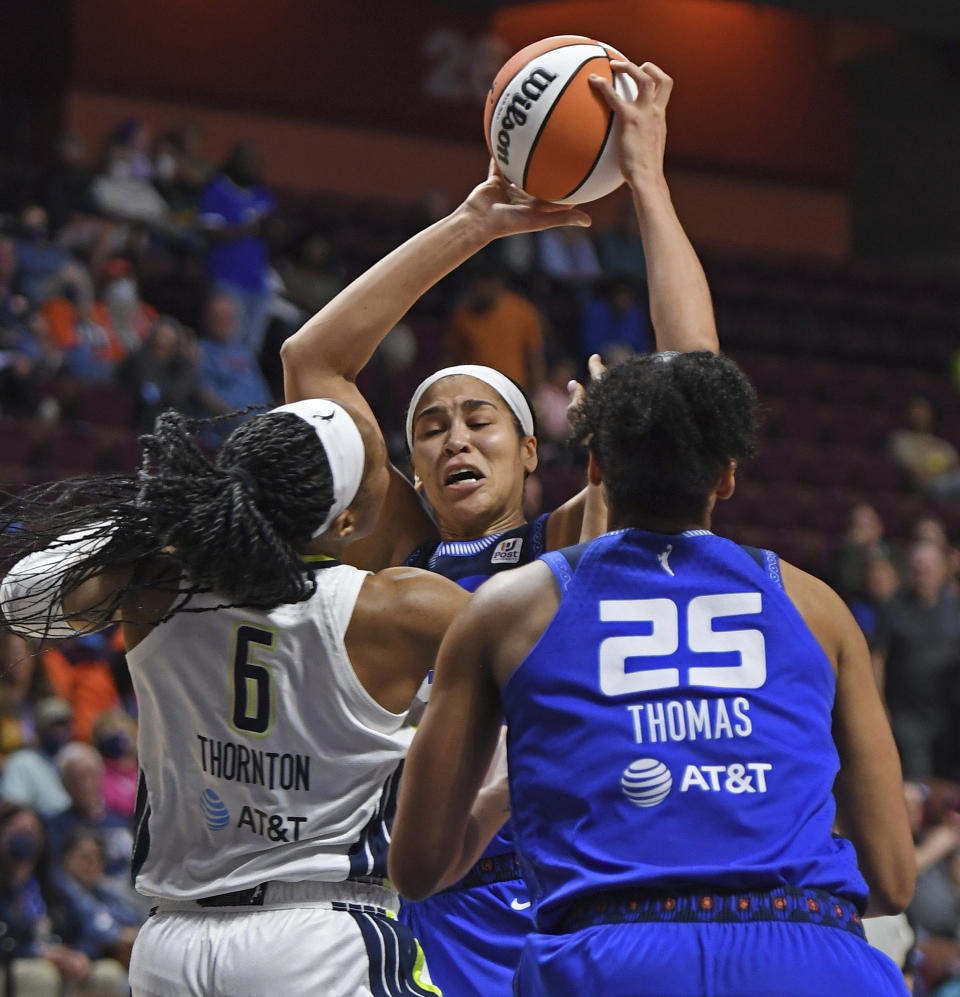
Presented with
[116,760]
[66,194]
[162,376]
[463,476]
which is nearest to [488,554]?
[463,476]

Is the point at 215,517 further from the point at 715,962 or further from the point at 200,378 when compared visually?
the point at 200,378

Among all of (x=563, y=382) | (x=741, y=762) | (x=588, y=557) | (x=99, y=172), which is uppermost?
(x=99, y=172)

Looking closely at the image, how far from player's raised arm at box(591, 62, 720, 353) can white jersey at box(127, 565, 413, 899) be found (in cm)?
70

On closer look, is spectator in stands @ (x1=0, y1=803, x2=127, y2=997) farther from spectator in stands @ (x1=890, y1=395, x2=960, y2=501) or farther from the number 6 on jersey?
spectator in stands @ (x1=890, y1=395, x2=960, y2=501)

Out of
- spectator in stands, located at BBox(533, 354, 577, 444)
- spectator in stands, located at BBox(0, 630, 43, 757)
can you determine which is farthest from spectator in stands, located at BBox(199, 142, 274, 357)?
spectator in stands, located at BBox(0, 630, 43, 757)

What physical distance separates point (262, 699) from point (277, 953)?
1.28ft

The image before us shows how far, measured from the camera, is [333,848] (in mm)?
2557

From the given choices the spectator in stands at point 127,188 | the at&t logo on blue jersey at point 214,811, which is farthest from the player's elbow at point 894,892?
the spectator in stands at point 127,188

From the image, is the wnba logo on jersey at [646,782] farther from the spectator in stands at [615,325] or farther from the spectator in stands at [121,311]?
the spectator in stands at [615,325]

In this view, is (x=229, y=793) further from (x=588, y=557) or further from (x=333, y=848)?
(x=588, y=557)

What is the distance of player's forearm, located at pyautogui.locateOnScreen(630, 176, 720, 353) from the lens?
273 centimetres

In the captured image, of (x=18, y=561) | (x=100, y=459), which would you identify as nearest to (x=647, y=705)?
(x=18, y=561)

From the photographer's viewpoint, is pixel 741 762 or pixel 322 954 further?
pixel 322 954

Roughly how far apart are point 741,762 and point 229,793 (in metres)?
0.87
